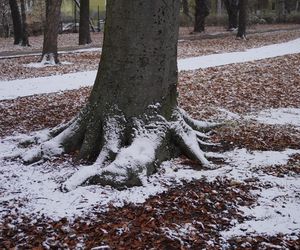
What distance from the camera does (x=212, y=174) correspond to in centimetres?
495

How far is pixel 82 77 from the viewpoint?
41.1 ft

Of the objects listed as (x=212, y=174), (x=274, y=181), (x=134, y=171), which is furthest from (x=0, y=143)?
(x=274, y=181)

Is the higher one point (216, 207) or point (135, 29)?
point (135, 29)

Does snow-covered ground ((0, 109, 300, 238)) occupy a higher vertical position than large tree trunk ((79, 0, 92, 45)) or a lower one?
lower

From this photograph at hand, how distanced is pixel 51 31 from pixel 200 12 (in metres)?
16.6

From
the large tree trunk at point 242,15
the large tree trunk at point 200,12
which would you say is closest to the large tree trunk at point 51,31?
the large tree trunk at point 242,15

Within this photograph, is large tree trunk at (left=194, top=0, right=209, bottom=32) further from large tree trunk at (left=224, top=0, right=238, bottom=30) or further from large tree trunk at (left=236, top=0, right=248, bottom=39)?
large tree trunk at (left=236, top=0, right=248, bottom=39)

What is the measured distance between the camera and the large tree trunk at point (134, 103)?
489 cm

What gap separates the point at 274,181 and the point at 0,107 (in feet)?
20.0

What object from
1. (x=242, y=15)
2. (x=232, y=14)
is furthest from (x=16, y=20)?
(x=232, y=14)

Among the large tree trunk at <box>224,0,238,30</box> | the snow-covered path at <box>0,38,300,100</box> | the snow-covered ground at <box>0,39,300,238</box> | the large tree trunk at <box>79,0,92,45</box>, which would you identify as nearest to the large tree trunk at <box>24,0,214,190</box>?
the snow-covered ground at <box>0,39,300,238</box>

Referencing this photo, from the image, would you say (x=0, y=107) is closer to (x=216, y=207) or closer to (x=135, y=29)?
(x=135, y=29)

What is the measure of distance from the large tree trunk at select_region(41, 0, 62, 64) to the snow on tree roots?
31.4ft

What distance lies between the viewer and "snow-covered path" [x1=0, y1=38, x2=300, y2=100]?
10750mm
